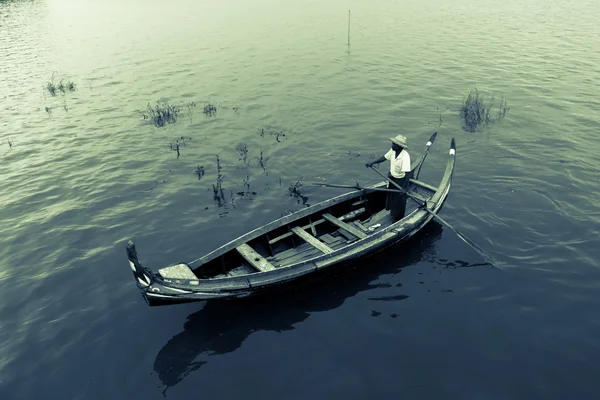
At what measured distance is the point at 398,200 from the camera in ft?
43.6

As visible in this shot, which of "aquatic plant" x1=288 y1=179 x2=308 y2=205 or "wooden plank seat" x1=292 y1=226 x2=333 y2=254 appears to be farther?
"aquatic plant" x1=288 y1=179 x2=308 y2=205

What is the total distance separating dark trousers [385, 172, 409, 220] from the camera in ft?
42.5

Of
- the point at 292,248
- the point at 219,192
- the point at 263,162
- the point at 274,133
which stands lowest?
the point at 292,248

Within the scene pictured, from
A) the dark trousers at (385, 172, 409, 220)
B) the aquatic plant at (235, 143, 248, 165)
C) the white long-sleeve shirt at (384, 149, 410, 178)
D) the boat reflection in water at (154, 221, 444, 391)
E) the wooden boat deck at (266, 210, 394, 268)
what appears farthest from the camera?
the aquatic plant at (235, 143, 248, 165)

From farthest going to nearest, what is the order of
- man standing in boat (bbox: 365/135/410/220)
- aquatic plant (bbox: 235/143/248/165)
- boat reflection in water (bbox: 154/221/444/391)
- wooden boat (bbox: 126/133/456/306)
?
1. aquatic plant (bbox: 235/143/248/165)
2. man standing in boat (bbox: 365/135/410/220)
3. boat reflection in water (bbox: 154/221/444/391)
4. wooden boat (bbox: 126/133/456/306)

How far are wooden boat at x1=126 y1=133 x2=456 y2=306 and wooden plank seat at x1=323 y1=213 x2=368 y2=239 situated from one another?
0.10 ft

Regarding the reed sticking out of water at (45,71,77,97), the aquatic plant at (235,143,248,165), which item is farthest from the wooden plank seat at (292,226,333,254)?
the reed sticking out of water at (45,71,77,97)

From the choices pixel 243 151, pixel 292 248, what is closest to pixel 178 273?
pixel 292 248

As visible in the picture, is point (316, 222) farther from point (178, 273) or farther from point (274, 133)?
point (274, 133)

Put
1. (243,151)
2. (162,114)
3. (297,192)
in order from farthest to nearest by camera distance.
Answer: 1. (162,114)
2. (243,151)
3. (297,192)

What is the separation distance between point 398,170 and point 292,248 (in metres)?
4.00

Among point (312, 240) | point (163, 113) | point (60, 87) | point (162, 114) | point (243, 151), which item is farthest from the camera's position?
point (60, 87)

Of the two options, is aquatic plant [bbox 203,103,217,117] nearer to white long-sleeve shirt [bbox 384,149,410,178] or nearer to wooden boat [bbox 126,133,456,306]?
wooden boat [bbox 126,133,456,306]

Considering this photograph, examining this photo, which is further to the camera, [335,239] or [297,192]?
[297,192]
